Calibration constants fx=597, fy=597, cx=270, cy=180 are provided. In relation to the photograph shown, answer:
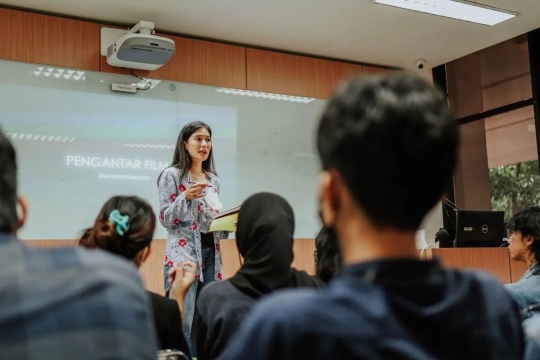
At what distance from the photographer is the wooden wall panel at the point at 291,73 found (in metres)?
5.56

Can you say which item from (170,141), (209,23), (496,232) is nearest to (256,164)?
(170,141)

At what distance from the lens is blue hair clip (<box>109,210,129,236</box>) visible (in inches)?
67.8

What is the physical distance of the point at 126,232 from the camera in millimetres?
1743

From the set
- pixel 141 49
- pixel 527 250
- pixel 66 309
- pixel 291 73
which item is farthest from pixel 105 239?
pixel 291 73

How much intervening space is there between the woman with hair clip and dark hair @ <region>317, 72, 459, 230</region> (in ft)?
3.62

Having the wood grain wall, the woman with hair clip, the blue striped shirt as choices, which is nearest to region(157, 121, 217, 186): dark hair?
the wood grain wall

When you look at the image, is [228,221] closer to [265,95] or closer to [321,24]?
[321,24]

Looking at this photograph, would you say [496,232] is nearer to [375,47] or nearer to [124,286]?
[375,47]

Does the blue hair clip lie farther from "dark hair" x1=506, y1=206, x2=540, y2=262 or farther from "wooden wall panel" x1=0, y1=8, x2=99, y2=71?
"wooden wall panel" x1=0, y1=8, x2=99, y2=71

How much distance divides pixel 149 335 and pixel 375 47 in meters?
5.27

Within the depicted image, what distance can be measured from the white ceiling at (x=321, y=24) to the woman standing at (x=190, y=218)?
169 centimetres

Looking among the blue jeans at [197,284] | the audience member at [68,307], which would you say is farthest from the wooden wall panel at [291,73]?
the audience member at [68,307]

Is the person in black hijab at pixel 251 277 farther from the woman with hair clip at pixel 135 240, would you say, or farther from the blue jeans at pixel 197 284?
the blue jeans at pixel 197 284

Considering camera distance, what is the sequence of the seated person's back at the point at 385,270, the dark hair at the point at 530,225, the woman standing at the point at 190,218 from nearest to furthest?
1. the seated person's back at the point at 385,270
2. the dark hair at the point at 530,225
3. the woman standing at the point at 190,218
